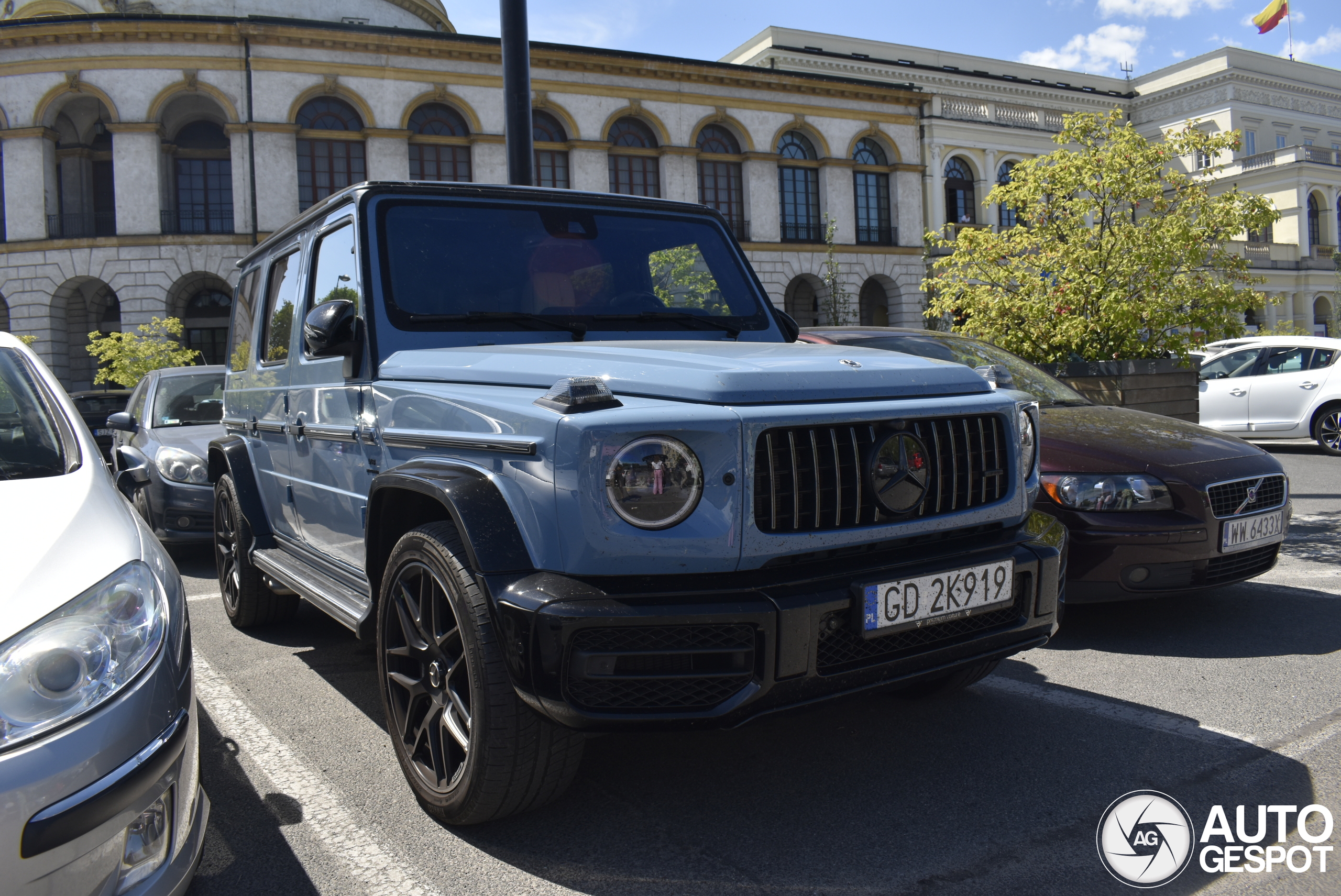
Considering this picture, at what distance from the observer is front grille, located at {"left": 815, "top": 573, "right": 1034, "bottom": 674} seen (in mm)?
2510

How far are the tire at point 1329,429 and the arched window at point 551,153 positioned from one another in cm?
2414

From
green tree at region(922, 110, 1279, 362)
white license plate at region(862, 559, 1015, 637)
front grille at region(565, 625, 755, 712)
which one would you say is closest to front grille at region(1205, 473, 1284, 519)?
white license plate at region(862, 559, 1015, 637)

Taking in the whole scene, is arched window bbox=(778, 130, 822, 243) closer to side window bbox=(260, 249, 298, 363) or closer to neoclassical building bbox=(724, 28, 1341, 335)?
neoclassical building bbox=(724, 28, 1341, 335)

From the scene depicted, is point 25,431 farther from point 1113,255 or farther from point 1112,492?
point 1113,255

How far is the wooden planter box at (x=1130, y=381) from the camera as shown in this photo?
9.05 meters

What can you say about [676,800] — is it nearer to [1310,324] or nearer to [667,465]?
[667,465]

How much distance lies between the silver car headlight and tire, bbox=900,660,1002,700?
2.76 meters

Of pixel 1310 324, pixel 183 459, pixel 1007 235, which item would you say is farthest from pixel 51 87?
pixel 1310 324

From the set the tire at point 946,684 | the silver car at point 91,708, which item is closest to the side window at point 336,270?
the silver car at point 91,708

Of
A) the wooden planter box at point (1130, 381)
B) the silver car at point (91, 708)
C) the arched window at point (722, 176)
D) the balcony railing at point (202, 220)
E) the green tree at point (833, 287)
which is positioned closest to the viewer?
the silver car at point (91, 708)

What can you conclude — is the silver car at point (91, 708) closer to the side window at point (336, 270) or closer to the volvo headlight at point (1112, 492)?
the side window at point (336, 270)

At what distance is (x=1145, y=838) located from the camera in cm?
276

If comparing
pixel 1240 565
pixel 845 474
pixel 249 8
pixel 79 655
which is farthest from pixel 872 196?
pixel 79 655

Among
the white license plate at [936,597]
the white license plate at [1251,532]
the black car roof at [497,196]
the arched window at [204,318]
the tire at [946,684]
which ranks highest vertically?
the arched window at [204,318]
